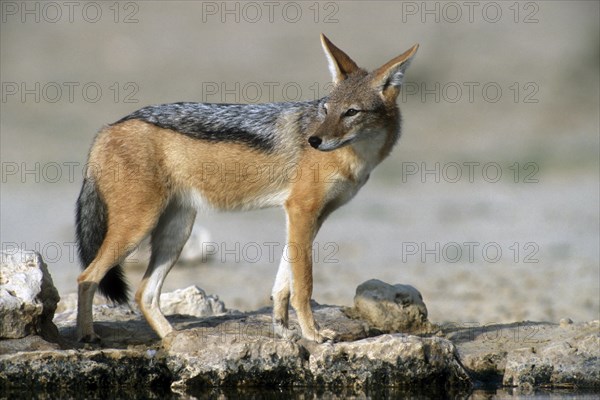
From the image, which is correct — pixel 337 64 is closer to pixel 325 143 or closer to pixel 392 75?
pixel 392 75

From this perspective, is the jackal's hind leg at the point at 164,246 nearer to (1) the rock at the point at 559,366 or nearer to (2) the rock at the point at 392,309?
(2) the rock at the point at 392,309

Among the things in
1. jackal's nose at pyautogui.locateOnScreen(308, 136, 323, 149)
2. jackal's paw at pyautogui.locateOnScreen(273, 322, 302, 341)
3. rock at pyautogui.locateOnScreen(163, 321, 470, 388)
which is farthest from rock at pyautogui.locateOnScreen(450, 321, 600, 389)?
jackal's nose at pyautogui.locateOnScreen(308, 136, 323, 149)

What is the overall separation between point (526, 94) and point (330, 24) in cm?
A: 776

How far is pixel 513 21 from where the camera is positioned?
36.7 meters

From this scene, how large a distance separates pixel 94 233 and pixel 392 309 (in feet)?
9.45

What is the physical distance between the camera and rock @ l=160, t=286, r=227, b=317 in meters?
11.3

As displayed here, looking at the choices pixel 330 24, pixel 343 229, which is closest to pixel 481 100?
pixel 330 24

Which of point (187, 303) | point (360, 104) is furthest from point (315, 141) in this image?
point (187, 303)

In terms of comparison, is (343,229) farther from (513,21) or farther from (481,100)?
(513,21)

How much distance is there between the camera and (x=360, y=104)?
9.53 m

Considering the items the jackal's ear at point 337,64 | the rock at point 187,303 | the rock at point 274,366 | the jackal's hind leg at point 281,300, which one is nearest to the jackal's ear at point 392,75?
Result: the jackal's ear at point 337,64

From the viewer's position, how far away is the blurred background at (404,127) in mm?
16891

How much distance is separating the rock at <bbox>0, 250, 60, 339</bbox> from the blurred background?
5.51 metres

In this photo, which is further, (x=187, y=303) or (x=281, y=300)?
(x=187, y=303)
